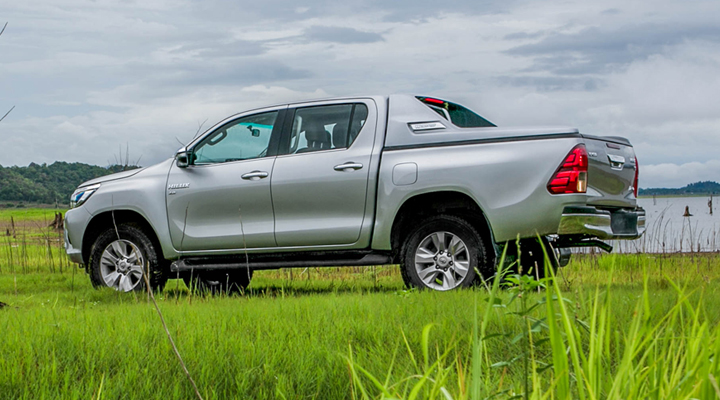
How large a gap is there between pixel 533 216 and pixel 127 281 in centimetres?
451

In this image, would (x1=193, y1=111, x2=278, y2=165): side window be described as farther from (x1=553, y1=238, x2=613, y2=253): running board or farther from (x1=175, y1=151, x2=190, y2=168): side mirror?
(x1=553, y1=238, x2=613, y2=253): running board

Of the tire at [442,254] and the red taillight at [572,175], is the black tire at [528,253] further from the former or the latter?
the red taillight at [572,175]

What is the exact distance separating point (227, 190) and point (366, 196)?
1598 mm

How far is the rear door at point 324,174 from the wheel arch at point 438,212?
0.37 metres

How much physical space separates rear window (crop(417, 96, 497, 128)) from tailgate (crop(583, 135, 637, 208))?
146 centimetres

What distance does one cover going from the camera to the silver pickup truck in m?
5.91

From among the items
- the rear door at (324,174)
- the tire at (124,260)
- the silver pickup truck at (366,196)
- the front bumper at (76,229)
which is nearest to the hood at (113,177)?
the silver pickup truck at (366,196)

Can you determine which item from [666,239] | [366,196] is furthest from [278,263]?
[666,239]

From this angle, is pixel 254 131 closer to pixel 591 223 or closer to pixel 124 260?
pixel 124 260

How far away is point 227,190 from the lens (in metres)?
A: 7.23

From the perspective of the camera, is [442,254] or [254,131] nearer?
[442,254]

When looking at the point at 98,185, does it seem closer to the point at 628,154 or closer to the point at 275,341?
the point at 275,341

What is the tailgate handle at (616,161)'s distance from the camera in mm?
6070

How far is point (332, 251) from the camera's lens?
680 centimetres
